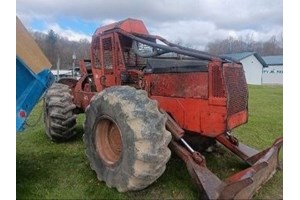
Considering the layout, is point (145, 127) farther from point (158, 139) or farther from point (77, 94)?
point (77, 94)

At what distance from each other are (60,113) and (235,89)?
3621 mm

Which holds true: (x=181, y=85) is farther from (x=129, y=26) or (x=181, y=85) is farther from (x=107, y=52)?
(x=107, y=52)

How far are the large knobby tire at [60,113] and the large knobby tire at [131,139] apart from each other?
76.3 inches

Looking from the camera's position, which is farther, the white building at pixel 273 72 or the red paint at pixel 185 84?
the white building at pixel 273 72

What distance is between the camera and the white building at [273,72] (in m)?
57.3

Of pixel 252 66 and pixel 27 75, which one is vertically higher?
pixel 252 66

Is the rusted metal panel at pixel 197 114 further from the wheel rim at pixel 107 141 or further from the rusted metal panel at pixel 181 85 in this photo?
the wheel rim at pixel 107 141

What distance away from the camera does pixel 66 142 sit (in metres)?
7.16

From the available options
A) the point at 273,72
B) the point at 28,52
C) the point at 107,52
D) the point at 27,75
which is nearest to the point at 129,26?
the point at 107,52

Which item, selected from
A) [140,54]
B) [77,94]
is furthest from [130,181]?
[77,94]

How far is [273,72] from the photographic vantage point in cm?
6022

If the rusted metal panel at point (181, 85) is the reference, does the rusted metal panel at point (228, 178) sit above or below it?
below

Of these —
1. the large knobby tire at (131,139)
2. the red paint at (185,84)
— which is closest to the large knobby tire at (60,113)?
the red paint at (185,84)
